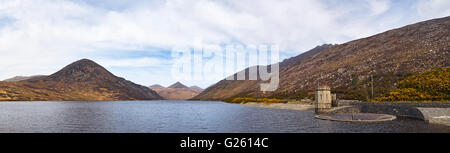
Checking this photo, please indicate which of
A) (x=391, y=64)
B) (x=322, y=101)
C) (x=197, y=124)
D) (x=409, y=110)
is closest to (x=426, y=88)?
(x=409, y=110)

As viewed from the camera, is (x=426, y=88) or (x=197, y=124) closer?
(x=197, y=124)

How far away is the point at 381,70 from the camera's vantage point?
6511 inches

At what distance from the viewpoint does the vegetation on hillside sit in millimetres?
69250

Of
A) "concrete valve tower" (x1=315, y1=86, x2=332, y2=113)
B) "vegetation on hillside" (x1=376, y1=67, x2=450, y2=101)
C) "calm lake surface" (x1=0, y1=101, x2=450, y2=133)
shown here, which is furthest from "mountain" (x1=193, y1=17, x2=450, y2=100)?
"calm lake surface" (x1=0, y1=101, x2=450, y2=133)

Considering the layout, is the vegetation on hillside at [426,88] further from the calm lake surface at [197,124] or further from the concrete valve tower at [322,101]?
the calm lake surface at [197,124]

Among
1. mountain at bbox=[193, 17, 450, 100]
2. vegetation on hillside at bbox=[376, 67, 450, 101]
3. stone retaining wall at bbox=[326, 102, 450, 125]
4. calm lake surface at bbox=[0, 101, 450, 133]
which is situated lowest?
calm lake surface at bbox=[0, 101, 450, 133]

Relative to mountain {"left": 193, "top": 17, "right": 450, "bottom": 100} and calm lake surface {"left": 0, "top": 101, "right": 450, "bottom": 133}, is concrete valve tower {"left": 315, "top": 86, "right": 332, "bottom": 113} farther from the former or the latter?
mountain {"left": 193, "top": 17, "right": 450, "bottom": 100}

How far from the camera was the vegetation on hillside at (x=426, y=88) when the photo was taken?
227ft

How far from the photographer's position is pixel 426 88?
243 feet

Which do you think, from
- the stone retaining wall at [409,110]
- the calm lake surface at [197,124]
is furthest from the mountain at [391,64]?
the calm lake surface at [197,124]

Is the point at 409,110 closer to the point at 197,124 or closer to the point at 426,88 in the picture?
the point at 426,88
